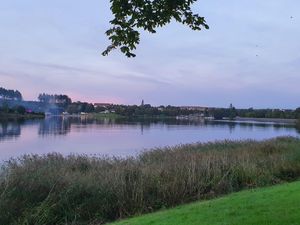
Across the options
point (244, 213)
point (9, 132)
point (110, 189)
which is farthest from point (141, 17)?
point (9, 132)

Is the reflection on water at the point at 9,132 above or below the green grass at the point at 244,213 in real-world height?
below

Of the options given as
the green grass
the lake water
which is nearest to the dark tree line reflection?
the lake water

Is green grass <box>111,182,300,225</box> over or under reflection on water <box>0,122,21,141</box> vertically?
over

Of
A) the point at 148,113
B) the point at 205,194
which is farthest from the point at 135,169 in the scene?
the point at 148,113

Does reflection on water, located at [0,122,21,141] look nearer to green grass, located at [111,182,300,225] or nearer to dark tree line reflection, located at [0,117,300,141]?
dark tree line reflection, located at [0,117,300,141]

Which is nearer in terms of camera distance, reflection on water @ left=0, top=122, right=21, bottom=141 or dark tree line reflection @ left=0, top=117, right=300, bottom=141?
reflection on water @ left=0, top=122, right=21, bottom=141

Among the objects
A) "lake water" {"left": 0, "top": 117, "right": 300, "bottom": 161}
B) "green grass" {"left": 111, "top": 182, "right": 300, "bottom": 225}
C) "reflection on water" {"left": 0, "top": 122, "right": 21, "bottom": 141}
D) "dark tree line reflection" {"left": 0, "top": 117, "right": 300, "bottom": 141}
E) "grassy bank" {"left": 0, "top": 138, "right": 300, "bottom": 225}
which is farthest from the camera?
"dark tree line reflection" {"left": 0, "top": 117, "right": 300, "bottom": 141}

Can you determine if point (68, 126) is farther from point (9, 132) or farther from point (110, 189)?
point (110, 189)

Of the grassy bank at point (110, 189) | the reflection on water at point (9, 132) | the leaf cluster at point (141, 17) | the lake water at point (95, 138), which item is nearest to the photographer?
the leaf cluster at point (141, 17)

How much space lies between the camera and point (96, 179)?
13375 millimetres

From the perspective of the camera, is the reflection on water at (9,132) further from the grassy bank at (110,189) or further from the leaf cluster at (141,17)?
the leaf cluster at (141,17)

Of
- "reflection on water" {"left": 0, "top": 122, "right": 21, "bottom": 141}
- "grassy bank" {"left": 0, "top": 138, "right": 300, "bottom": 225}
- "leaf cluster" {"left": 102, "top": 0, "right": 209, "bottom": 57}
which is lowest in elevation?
"reflection on water" {"left": 0, "top": 122, "right": 21, "bottom": 141}

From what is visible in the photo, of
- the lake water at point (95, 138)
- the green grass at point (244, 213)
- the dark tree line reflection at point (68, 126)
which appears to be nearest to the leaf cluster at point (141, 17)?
the green grass at point (244, 213)

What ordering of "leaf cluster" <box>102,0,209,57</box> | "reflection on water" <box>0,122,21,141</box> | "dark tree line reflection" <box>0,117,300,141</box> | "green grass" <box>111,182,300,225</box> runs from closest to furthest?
"leaf cluster" <box>102,0,209,57</box>, "green grass" <box>111,182,300,225</box>, "reflection on water" <box>0,122,21,141</box>, "dark tree line reflection" <box>0,117,300,141</box>
